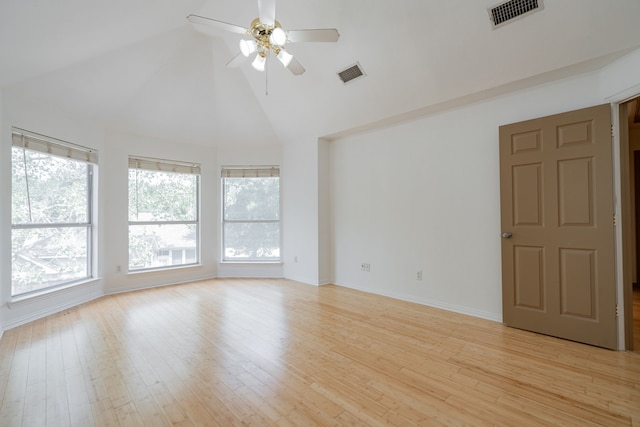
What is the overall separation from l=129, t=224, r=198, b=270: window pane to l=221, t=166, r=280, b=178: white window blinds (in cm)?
119

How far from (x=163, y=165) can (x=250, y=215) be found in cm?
174

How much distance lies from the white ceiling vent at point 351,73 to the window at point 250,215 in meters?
2.45

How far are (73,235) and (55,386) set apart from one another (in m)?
2.64

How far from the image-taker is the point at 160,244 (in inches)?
199

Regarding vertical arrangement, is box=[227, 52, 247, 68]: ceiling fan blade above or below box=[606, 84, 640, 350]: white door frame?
above

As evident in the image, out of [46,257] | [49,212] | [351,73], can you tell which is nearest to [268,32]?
[351,73]

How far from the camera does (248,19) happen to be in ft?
10.9

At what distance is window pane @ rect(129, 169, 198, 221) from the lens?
4.76 meters

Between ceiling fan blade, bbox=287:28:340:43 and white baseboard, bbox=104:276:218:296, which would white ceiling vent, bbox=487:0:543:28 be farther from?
white baseboard, bbox=104:276:218:296

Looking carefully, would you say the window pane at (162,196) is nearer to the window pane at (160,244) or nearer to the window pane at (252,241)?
the window pane at (160,244)

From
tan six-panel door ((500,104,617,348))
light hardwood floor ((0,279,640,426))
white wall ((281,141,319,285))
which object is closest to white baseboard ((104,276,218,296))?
light hardwood floor ((0,279,640,426))

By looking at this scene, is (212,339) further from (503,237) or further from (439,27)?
(439,27)

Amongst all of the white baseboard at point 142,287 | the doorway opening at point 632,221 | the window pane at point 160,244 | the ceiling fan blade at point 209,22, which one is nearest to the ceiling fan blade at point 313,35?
the ceiling fan blade at point 209,22

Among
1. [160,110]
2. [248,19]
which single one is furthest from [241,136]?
[248,19]
